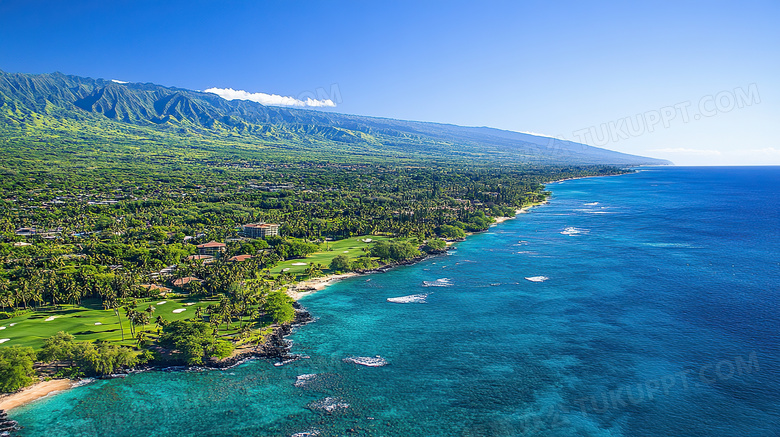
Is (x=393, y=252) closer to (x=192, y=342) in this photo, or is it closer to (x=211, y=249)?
(x=211, y=249)

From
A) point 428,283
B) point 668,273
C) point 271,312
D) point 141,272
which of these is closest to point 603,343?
point 428,283

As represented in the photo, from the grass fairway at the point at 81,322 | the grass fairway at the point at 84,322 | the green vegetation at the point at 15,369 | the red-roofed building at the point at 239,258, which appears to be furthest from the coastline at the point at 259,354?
the red-roofed building at the point at 239,258

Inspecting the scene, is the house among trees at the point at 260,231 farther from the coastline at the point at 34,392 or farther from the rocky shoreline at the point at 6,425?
the rocky shoreline at the point at 6,425

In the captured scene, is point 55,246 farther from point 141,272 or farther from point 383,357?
point 383,357

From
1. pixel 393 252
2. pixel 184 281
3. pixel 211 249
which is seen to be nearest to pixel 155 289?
pixel 184 281

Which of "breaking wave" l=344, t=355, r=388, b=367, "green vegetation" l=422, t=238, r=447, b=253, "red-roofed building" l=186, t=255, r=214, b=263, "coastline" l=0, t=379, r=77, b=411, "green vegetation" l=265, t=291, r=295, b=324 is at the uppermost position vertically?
"green vegetation" l=422, t=238, r=447, b=253

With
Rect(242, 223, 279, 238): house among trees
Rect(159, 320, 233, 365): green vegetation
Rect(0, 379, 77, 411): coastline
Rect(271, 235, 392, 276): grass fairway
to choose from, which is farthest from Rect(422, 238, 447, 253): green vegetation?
Rect(0, 379, 77, 411): coastline

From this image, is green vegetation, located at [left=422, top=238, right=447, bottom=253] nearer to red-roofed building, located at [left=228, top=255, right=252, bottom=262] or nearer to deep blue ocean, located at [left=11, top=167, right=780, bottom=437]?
deep blue ocean, located at [left=11, top=167, right=780, bottom=437]
